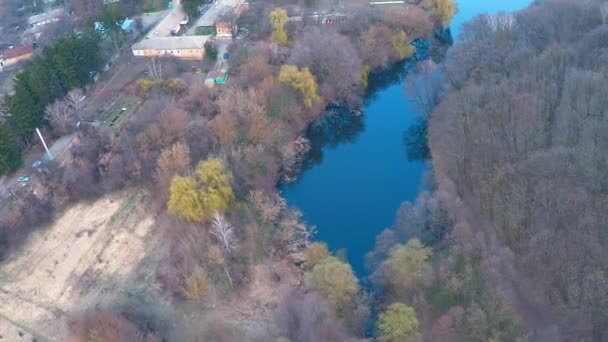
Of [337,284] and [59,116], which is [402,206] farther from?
[59,116]

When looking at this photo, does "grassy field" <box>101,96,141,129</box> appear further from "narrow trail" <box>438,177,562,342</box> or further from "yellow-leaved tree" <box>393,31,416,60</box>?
"narrow trail" <box>438,177,562,342</box>

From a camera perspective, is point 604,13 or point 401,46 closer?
point 604,13

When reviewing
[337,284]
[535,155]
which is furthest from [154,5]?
[337,284]

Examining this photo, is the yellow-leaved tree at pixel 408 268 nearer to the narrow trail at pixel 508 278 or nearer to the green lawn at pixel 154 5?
the narrow trail at pixel 508 278

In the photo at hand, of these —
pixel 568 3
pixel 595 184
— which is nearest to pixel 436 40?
pixel 568 3

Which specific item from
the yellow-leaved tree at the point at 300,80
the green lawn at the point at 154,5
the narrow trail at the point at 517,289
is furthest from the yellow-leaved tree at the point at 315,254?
the green lawn at the point at 154,5

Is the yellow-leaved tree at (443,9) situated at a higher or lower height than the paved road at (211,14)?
higher
